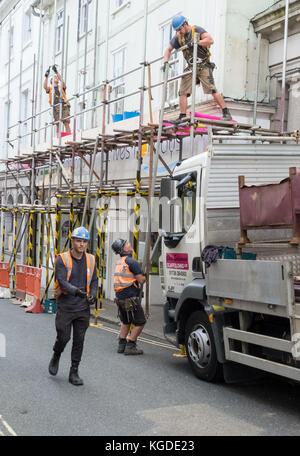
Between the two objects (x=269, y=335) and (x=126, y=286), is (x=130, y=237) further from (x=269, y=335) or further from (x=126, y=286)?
(x=269, y=335)

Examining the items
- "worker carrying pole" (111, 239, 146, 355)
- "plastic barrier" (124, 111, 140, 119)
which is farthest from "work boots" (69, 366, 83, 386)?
"plastic barrier" (124, 111, 140, 119)

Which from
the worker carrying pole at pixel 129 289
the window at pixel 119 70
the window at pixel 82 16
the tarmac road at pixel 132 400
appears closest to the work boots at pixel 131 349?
the worker carrying pole at pixel 129 289

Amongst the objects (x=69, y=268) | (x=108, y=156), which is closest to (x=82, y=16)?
(x=108, y=156)

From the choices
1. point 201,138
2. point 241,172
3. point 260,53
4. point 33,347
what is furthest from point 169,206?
point 260,53

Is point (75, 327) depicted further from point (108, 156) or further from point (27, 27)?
point (27, 27)

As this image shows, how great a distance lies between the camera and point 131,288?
344 inches

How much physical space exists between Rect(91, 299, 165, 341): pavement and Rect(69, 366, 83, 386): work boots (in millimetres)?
3624

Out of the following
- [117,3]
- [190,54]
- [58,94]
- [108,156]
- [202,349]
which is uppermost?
[117,3]

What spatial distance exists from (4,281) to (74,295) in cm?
1006

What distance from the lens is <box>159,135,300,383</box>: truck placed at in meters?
5.70

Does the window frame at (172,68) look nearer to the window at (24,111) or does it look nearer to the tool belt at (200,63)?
the tool belt at (200,63)

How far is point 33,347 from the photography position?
9.02 m

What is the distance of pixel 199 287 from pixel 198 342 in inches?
26.1

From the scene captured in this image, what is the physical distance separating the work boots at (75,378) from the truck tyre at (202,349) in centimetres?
142
